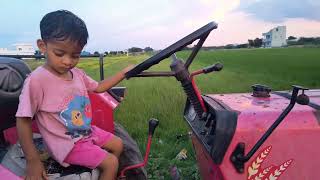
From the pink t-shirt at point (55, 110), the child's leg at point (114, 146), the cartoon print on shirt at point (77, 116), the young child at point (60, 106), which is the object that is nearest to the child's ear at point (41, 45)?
the young child at point (60, 106)

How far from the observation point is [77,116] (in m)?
2.33

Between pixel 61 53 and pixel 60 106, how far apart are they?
0.89ft

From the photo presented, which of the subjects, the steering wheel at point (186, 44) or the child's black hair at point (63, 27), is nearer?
the steering wheel at point (186, 44)

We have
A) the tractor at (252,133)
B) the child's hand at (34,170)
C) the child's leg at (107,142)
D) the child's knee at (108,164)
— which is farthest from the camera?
the child's leg at (107,142)

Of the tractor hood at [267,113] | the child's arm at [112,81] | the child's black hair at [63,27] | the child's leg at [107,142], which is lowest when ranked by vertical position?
the child's leg at [107,142]

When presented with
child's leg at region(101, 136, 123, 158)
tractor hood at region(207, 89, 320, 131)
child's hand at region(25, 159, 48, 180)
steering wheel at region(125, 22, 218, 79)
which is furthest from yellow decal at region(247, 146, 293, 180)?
child's hand at region(25, 159, 48, 180)

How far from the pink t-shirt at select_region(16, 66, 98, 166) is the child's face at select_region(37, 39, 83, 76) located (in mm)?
89

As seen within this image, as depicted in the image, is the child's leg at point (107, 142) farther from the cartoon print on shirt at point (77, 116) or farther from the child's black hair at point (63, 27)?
the child's black hair at point (63, 27)

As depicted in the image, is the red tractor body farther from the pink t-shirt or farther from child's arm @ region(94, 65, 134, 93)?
the pink t-shirt

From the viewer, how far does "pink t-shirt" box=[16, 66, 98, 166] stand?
2.21 meters

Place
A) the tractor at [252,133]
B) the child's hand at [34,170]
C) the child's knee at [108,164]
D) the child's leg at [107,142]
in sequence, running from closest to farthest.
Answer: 1. the tractor at [252,133]
2. the child's hand at [34,170]
3. the child's knee at [108,164]
4. the child's leg at [107,142]

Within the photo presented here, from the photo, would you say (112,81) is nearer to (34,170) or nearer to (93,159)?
(93,159)

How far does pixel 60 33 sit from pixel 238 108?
929mm

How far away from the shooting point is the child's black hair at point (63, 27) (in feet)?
7.06
